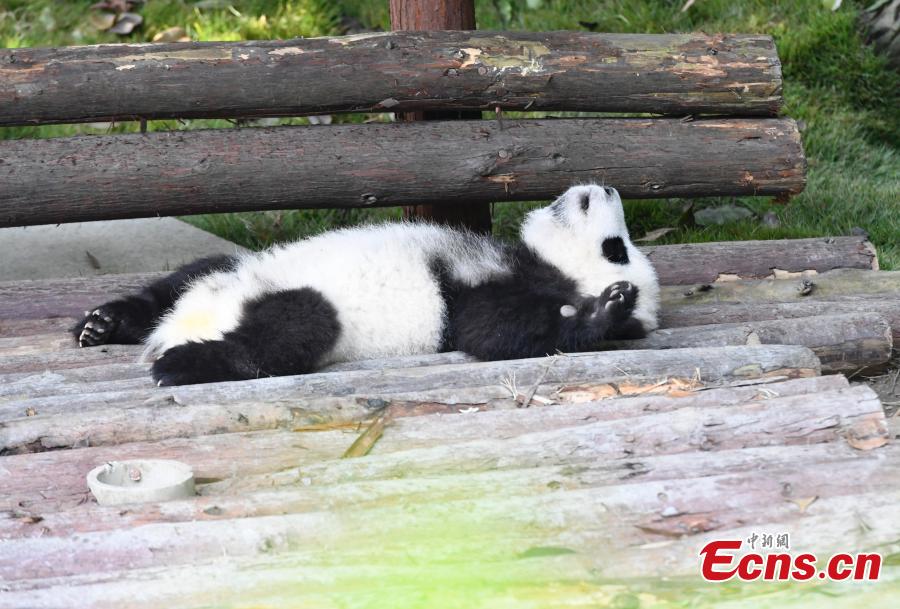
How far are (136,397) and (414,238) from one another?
4.11 feet

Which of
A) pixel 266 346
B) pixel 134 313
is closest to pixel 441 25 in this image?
pixel 134 313

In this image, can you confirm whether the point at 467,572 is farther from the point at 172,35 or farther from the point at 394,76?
the point at 172,35

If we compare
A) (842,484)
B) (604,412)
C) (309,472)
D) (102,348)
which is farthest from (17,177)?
(842,484)

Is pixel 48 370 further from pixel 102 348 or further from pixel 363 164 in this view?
pixel 363 164

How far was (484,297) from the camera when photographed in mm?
3961

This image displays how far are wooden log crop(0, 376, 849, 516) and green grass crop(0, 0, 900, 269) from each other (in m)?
3.00

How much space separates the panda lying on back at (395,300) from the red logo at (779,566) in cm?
142

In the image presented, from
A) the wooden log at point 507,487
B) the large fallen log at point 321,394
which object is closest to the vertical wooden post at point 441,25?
the large fallen log at point 321,394

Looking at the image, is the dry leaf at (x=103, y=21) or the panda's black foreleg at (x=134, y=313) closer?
the panda's black foreleg at (x=134, y=313)

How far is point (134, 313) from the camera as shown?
13.6 feet

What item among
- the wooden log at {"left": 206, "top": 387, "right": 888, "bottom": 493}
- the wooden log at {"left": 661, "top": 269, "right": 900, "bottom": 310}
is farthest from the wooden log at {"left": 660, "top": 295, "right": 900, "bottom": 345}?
the wooden log at {"left": 206, "top": 387, "right": 888, "bottom": 493}

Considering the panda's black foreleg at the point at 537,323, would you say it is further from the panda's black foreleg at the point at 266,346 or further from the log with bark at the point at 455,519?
the log with bark at the point at 455,519

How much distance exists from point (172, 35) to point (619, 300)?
455 centimetres

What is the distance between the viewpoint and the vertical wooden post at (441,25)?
5.04 meters
